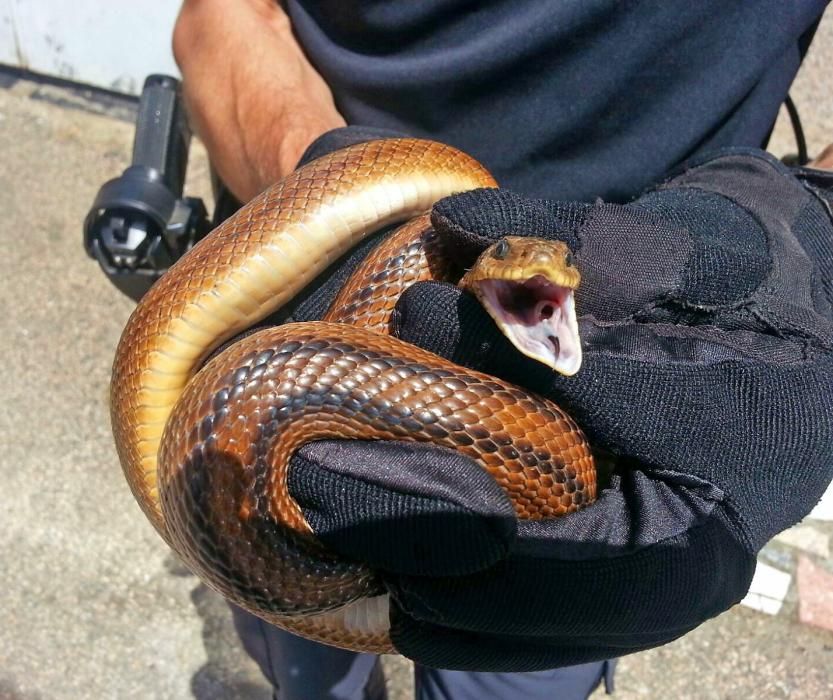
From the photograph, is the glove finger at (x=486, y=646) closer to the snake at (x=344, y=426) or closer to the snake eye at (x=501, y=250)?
the snake at (x=344, y=426)

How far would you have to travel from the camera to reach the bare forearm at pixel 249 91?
262 centimetres

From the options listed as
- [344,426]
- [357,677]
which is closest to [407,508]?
[344,426]

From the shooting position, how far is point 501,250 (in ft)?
5.71

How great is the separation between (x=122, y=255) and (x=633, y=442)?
5.84 feet

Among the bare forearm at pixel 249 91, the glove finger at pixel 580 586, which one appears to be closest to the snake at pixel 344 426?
the glove finger at pixel 580 586

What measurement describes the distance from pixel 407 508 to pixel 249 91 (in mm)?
1814

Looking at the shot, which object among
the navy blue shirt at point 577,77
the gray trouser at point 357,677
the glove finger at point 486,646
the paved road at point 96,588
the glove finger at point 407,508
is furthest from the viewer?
the paved road at point 96,588

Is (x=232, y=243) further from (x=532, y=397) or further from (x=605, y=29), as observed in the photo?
(x=605, y=29)

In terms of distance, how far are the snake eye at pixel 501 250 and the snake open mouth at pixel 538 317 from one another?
0.20ft

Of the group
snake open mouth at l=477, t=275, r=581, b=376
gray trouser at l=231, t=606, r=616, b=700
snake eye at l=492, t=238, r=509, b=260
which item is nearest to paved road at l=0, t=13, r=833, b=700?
gray trouser at l=231, t=606, r=616, b=700

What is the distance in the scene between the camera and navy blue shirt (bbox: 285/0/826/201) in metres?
2.22

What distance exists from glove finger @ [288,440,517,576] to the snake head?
27 cm

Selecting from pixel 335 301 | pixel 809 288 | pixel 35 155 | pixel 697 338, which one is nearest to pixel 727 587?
pixel 697 338

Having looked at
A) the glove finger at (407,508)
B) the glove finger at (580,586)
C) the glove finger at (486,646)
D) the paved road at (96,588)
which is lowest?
the paved road at (96,588)
